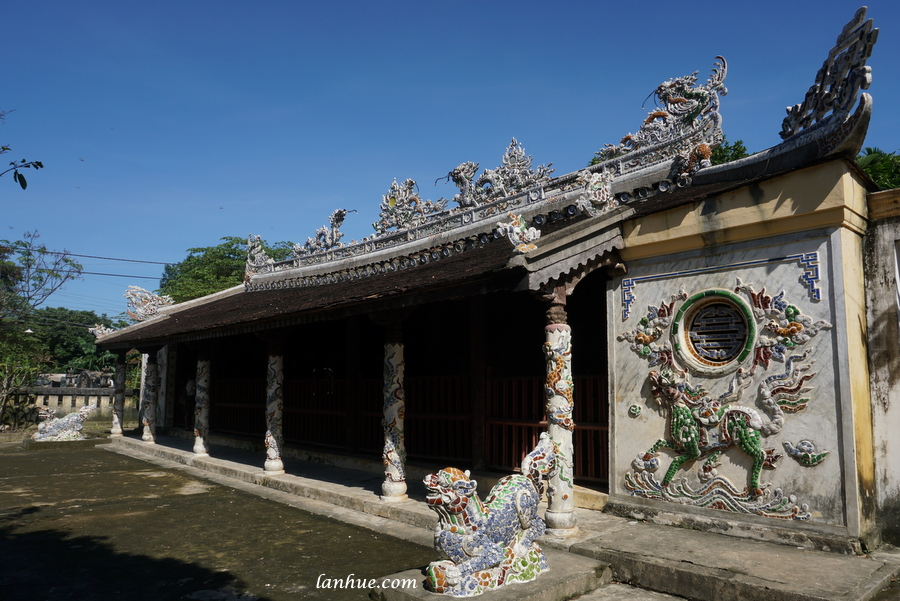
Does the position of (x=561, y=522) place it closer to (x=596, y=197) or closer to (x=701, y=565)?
(x=701, y=565)

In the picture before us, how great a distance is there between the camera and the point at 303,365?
519 inches

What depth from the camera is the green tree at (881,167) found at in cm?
1141

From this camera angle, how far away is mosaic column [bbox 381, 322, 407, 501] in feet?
24.9

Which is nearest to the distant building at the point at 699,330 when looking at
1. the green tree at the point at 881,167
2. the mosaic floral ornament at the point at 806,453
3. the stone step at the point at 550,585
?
the mosaic floral ornament at the point at 806,453

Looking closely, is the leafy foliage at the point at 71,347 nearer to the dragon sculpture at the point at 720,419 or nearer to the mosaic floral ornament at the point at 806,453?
the dragon sculpture at the point at 720,419

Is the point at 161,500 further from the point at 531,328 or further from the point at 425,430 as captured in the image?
the point at 531,328

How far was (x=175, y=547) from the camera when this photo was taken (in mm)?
6227

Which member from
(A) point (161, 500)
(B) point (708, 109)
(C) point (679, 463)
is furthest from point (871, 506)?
(A) point (161, 500)

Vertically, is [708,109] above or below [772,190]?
above

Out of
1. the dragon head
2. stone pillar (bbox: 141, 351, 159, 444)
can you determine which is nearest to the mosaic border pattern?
the dragon head

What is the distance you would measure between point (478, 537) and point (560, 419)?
1877 millimetres

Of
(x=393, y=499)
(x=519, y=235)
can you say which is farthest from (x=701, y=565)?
(x=393, y=499)

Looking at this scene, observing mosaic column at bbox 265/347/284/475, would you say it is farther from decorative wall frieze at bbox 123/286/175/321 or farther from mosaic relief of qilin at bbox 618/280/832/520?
decorative wall frieze at bbox 123/286/175/321

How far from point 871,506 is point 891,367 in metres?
1.22
